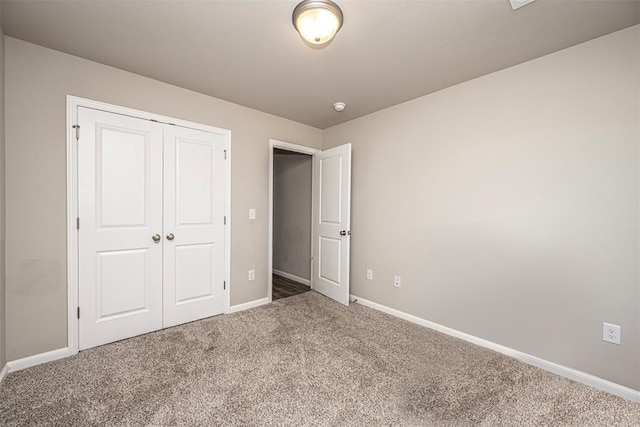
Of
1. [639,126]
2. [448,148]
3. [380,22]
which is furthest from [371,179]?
[639,126]

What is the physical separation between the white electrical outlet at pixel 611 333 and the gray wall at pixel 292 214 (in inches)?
128

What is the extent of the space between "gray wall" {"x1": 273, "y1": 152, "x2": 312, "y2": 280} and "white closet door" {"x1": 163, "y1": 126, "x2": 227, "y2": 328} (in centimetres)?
163

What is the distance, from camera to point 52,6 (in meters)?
1.62

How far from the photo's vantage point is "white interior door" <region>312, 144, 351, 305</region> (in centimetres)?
333

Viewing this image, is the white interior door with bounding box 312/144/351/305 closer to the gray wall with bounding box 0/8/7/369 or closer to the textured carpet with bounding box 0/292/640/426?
the textured carpet with bounding box 0/292/640/426

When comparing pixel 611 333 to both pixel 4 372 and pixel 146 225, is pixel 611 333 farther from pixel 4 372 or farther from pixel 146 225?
pixel 4 372

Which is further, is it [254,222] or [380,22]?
[254,222]

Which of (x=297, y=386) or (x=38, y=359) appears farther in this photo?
Answer: (x=38, y=359)

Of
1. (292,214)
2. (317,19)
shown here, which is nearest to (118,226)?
(317,19)

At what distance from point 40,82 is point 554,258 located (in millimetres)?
4026

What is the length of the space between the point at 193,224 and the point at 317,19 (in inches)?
85.2

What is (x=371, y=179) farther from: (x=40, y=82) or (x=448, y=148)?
(x=40, y=82)

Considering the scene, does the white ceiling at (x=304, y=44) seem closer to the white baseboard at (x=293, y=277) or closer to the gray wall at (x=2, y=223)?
the gray wall at (x=2, y=223)

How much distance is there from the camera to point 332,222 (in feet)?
11.6
